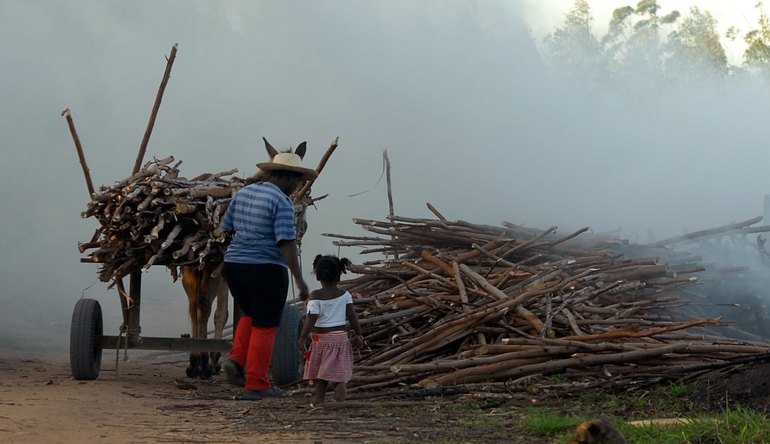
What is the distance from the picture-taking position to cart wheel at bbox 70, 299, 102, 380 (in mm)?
9164

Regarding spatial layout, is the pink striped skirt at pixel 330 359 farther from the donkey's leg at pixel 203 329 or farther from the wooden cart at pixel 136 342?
the donkey's leg at pixel 203 329

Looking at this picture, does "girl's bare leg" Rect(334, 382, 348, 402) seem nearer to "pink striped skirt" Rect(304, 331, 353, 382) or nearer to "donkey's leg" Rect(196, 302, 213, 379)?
"pink striped skirt" Rect(304, 331, 353, 382)

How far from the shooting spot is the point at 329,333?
785cm

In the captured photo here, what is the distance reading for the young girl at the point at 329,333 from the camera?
7.70 metres

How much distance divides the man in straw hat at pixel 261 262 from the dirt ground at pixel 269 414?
32cm

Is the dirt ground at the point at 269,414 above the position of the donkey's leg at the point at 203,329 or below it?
below

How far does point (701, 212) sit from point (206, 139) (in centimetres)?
1186

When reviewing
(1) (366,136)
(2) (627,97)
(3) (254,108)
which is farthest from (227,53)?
(2) (627,97)

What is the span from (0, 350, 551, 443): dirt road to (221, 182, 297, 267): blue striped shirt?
1138 mm

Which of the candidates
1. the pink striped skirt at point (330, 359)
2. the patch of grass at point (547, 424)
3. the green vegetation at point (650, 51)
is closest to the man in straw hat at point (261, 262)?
the pink striped skirt at point (330, 359)

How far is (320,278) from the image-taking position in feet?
25.8

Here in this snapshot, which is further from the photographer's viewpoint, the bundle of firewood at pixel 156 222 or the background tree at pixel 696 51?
the background tree at pixel 696 51

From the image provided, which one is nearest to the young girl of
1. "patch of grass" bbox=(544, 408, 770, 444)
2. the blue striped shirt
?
the blue striped shirt

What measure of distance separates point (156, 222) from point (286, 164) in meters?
1.53
